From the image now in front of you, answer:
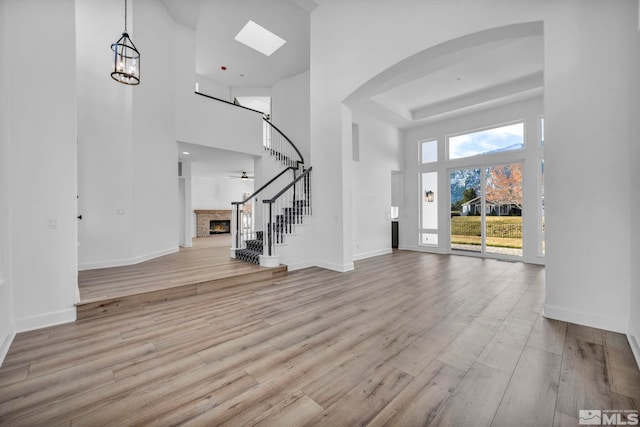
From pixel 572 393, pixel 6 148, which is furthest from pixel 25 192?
pixel 572 393

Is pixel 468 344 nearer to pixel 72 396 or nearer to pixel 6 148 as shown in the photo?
pixel 72 396

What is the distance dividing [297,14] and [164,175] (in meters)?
4.70

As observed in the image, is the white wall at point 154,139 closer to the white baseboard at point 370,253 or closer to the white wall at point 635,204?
the white baseboard at point 370,253

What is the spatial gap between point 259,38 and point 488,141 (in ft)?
21.6

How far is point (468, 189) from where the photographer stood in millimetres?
7184

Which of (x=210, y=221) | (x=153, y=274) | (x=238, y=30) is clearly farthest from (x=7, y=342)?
(x=210, y=221)

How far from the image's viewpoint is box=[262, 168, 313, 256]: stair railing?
15.9ft

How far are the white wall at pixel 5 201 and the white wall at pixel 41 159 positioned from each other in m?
0.02

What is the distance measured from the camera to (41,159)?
8.61 ft

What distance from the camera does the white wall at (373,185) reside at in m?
6.78

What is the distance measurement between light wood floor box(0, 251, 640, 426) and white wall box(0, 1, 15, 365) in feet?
0.84

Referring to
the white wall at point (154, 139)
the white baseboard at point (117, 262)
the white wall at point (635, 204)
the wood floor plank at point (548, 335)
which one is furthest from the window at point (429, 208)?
the white baseboard at point (117, 262)

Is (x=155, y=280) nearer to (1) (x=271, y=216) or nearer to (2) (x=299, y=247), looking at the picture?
(1) (x=271, y=216)

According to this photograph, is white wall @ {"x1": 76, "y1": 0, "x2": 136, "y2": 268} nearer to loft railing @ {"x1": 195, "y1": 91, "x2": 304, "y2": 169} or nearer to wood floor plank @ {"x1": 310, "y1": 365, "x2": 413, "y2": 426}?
loft railing @ {"x1": 195, "y1": 91, "x2": 304, "y2": 169}
